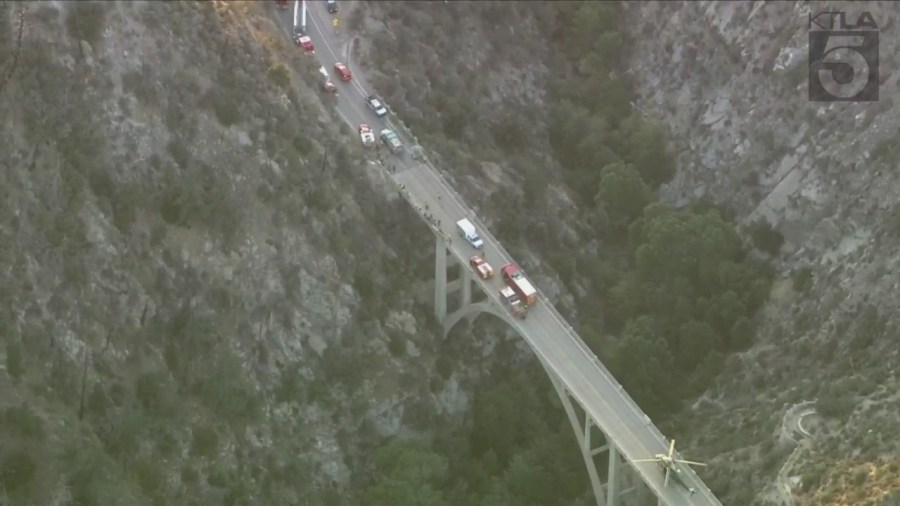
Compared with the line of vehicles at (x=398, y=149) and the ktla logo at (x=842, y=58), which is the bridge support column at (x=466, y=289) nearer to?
the line of vehicles at (x=398, y=149)

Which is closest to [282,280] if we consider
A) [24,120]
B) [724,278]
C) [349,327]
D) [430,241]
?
[349,327]

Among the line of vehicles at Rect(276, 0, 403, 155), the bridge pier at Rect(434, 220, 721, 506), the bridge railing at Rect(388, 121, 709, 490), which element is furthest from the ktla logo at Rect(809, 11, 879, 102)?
the line of vehicles at Rect(276, 0, 403, 155)

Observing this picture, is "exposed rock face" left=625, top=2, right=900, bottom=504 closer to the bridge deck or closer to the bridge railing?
the bridge deck

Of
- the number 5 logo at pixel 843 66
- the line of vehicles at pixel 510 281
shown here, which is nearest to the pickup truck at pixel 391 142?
the line of vehicles at pixel 510 281

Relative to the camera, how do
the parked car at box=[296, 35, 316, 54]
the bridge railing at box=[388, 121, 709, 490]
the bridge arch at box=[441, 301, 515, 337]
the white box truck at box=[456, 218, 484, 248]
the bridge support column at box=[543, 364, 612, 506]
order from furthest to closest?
the parked car at box=[296, 35, 316, 54] → the white box truck at box=[456, 218, 484, 248] → the bridge arch at box=[441, 301, 515, 337] → the bridge support column at box=[543, 364, 612, 506] → the bridge railing at box=[388, 121, 709, 490]

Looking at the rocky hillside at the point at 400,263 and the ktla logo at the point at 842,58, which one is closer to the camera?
the rocky hillside at the point at 400,263

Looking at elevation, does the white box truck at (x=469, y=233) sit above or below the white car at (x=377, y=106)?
below

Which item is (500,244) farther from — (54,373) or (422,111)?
(54,373)
